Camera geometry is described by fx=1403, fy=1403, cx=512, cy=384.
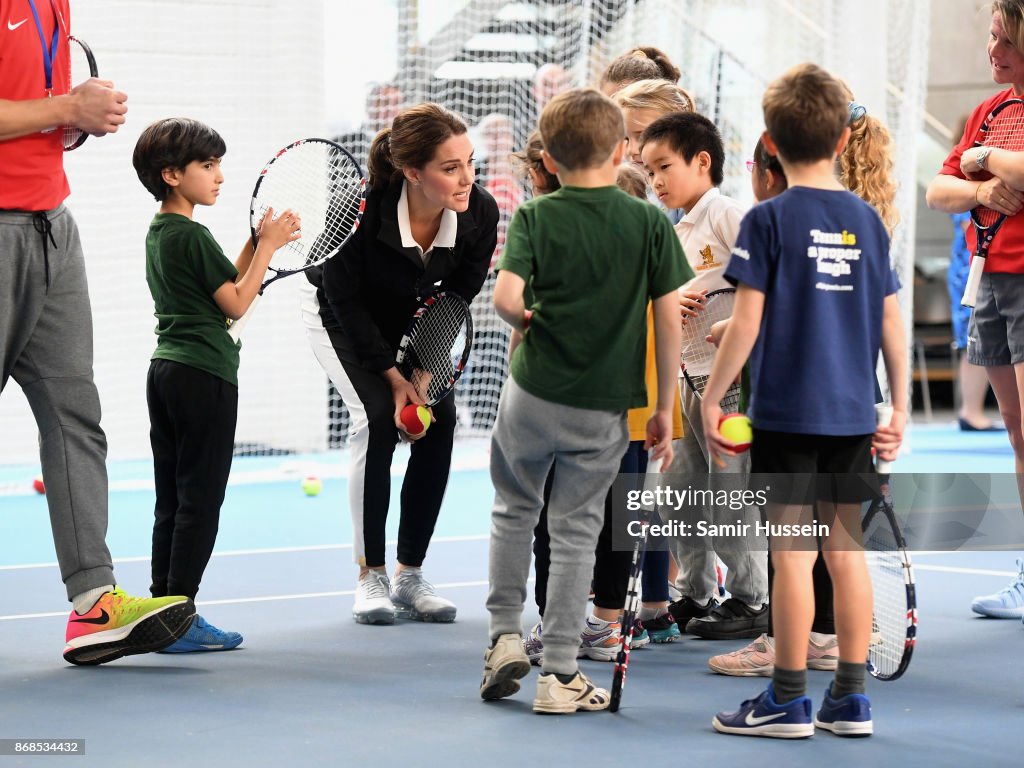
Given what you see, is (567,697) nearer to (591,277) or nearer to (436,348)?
(591,277)

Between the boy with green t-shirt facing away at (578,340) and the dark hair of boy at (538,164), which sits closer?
the boy with green t-shirt facing away at (578,340)

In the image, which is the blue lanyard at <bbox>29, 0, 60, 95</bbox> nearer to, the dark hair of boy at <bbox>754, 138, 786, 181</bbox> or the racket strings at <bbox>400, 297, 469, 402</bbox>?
the racket strings at <bbox>400, 297, 469, 402</bbox>

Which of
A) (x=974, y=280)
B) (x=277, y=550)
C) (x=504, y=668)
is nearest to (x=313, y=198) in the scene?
(x=277, y=550)

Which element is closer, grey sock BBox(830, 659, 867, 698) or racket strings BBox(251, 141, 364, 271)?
grey sock BBox(830, 659, 867, 698)

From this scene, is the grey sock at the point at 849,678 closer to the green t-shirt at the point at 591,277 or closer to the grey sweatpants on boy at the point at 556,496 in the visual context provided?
the grey sweatpants on boy at the point at 556,496

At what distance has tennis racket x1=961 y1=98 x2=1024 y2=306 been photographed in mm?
3967

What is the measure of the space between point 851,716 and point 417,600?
1.69 m

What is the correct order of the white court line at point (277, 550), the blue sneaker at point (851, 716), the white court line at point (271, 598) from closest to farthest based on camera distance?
the blue sneaker at point (851, 716)
the white court line at point (271, 598)
the white court line at point (277, 550)

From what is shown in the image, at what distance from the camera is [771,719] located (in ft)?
9.75

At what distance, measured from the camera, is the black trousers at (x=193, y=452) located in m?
3.77

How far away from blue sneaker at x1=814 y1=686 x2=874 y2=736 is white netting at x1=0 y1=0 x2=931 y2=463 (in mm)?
5996

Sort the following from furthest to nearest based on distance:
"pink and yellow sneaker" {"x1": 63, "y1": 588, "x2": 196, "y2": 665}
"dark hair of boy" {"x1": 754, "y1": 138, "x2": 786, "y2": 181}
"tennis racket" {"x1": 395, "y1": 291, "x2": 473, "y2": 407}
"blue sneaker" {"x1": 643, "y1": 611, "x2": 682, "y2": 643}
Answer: "tennis racket" {"x1": 395, "y1": 291, "x2": 473, "y2": 407}
"blue sneaker" {"x1": 643, "y1": 611, "x2": 682, "y2": 643}
"pink and yellow sneaker" {"x1": 63, "y1": 588, "x2": 196, "y2": 665}
"dark hair of boy" {"x1": 754, "y1": 138, "x2": 786, "y2": 181}

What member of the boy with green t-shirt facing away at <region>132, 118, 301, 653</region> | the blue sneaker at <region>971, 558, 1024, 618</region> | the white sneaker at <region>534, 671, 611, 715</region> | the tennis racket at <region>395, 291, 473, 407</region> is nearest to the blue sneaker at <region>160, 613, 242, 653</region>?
the boy with green t-shirt facing away at <region>132, 118, 301, 653</region>

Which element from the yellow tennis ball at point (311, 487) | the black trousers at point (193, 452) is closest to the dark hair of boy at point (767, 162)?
the black trousers at point (193, 452)
